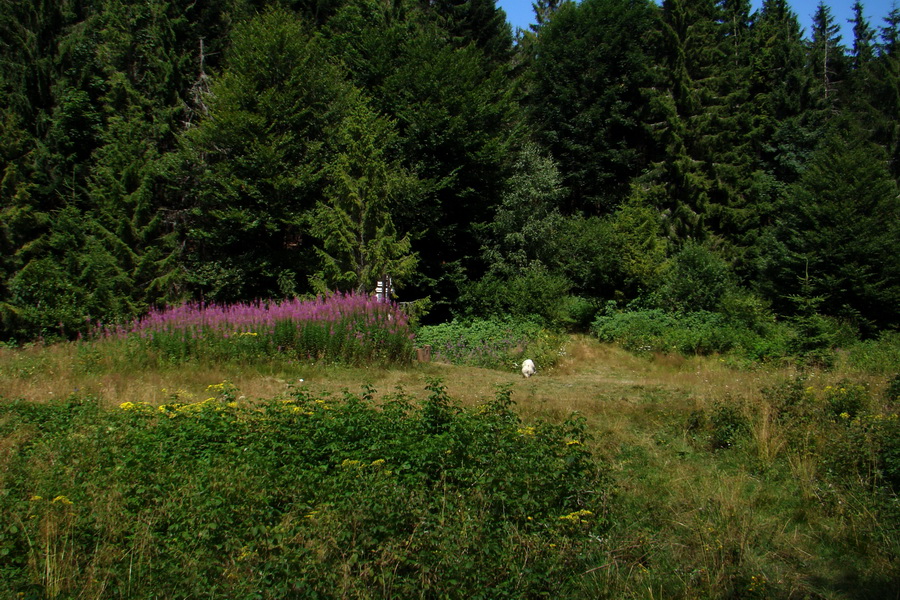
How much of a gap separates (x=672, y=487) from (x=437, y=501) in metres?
2.88

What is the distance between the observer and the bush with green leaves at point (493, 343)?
1670cm

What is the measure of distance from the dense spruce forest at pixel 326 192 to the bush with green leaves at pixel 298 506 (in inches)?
512

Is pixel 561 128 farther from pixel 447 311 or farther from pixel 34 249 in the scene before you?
pixel 34 249

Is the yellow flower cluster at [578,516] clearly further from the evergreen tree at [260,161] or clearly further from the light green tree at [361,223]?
the evergreen tree at [260,161]

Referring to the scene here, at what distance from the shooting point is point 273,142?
73.6 ft

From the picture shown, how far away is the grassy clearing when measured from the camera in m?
4.19

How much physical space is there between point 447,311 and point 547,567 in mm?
22673

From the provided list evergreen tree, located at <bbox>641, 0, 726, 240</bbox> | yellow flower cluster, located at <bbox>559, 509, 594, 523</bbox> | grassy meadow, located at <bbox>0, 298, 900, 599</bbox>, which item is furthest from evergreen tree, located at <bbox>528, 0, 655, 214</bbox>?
yellow flower cluster, located at <bbox>559, 509, 594, 523</bbox>

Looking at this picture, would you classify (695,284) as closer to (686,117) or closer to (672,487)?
(686,117)

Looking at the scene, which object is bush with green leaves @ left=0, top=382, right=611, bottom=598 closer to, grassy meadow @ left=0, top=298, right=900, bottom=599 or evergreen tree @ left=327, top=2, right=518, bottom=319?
grassy meadow @ left=0, top=298, right=900, bottom=599

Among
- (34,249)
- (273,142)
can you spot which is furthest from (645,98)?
(34,249)

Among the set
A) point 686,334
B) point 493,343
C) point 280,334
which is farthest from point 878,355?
point 280,334

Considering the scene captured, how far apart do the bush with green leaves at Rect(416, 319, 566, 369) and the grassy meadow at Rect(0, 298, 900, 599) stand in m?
8.11

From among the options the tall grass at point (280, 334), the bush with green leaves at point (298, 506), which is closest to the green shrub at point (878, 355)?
the tall grass at point (280, 334)
